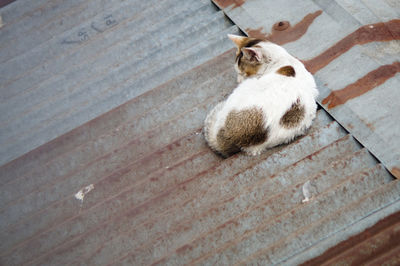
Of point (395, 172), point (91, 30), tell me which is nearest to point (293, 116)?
point (395, 172)

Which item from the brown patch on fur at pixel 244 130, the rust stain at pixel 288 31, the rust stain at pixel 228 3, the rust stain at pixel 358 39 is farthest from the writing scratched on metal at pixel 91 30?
the rust stain at pixel 358 39

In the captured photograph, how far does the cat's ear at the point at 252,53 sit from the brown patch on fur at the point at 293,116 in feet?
1.55

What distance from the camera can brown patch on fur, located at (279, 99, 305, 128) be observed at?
178cm

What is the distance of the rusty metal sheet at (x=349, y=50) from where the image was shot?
1691mm

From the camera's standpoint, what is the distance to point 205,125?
192 cm

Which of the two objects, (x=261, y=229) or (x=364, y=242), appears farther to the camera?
(x=261, y=229)

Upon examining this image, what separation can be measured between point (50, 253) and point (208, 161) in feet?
3.80

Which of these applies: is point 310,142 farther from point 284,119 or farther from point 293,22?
point 293,22

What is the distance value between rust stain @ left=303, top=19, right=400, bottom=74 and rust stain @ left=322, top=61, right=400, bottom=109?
0.79ft

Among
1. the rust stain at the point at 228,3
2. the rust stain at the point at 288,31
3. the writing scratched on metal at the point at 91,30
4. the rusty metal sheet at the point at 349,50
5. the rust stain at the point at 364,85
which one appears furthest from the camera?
the writing scratched on metal at the point at 91,30

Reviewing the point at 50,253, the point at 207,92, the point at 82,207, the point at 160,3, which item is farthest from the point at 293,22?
the point at 50,253

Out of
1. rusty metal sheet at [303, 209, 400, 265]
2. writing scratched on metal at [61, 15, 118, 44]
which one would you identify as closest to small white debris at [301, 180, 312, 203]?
rusty metal sheet at [303, 209, 400, 265]

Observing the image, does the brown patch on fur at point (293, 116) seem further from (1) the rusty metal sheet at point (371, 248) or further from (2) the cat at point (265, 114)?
(1) the rusty metal sheet at point (371, 248)

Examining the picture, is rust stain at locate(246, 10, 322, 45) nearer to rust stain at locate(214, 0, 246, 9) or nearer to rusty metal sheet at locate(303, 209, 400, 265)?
rust stain at locate(214, 0, 246, 9)
